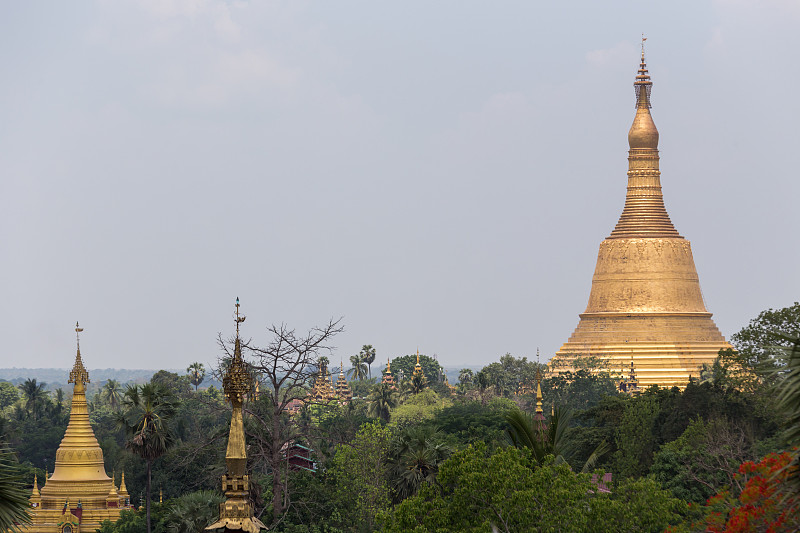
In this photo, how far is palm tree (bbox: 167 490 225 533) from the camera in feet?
174

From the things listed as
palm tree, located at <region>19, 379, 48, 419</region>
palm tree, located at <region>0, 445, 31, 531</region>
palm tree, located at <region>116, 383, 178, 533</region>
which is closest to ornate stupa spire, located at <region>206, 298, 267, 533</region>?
palm tree, located at <region>0, 445, 31, 531</region>

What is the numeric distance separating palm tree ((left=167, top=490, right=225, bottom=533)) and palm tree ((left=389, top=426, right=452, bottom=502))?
677 cm

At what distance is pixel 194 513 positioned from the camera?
54.5m

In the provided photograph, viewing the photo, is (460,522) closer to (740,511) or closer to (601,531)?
(601,531)

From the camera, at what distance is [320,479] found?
59906mm

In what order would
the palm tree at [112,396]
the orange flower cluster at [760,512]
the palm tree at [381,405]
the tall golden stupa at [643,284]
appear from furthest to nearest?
the palm tree at [112,396], the palm tree at [381,405], the tall golden stupa at [643,284], the orange flower cluster at [760,512]

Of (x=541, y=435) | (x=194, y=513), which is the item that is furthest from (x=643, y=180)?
(x=541, y=435)

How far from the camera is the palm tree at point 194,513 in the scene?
53.2 m

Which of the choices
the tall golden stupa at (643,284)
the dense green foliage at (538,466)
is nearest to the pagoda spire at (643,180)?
the tall golden stupa at (643,284)

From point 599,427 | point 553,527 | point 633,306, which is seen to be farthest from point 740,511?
point 633,306

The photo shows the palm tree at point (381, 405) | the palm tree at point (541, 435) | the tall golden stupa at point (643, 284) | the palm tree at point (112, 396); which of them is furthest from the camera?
the palm tree at point (112, 396)

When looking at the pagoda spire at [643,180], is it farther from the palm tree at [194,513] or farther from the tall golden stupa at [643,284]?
the palm tree at [194,513]

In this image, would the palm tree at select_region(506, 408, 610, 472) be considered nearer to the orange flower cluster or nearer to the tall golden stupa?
the orange flower cluster

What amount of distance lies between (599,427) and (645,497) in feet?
111
